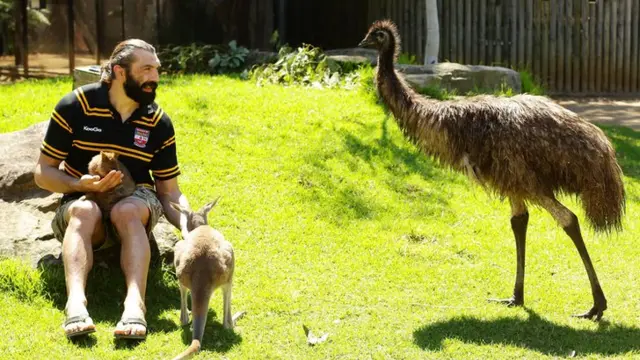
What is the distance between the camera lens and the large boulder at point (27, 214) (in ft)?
22.3

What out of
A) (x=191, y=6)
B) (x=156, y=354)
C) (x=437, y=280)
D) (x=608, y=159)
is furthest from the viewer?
(x=191, y=6)

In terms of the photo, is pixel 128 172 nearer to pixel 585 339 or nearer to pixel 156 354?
pixel 156 354

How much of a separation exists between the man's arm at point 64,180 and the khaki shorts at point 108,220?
121mm

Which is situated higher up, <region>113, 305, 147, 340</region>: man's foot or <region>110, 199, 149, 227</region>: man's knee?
<region>110, 199, 149, 227</region>: man's knee

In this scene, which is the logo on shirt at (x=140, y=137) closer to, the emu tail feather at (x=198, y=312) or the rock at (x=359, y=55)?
the emu tail feather at (x=198, y=312)

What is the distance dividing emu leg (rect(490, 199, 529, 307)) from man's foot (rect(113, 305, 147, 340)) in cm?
272

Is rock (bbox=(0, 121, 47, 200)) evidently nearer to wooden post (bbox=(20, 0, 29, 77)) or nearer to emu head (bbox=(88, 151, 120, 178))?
emu head (bbox=(88, 151, 120, 178))

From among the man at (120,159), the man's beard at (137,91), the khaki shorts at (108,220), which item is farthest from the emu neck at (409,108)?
the khaki shorts at (108,220)

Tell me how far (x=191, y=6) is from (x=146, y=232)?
9.33 m

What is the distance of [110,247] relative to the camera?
665 cm

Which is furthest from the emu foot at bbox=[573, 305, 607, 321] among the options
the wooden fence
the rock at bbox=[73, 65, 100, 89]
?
the wooden fence

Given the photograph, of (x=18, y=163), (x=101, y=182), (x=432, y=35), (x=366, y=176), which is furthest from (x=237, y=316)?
(x=432, y=35)

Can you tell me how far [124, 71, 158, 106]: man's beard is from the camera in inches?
250

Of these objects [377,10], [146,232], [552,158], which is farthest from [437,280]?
[377,10]
